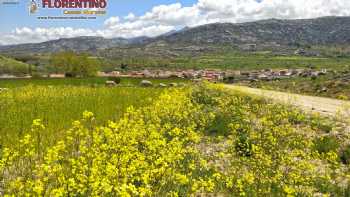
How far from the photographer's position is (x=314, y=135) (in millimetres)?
15305

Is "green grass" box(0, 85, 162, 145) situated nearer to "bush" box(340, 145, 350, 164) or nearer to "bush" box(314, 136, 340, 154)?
"bush" box(314, 136, 340, 154)

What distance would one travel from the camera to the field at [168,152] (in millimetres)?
6574

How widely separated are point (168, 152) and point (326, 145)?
324 inches

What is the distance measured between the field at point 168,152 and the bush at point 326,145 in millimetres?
34

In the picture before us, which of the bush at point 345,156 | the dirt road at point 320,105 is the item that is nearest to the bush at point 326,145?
the bush at point 345,156

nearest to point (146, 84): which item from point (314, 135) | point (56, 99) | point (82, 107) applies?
point (56, 99)

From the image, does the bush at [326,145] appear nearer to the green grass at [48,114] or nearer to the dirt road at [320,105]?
the dirt road at [320,105]

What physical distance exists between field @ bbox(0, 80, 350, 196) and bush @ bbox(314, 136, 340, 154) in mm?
34

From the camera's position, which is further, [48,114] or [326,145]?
[48,114]

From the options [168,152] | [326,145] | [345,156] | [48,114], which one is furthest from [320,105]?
[168,152]

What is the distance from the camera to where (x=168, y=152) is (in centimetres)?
770

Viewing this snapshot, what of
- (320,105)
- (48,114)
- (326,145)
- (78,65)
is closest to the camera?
(326,145)

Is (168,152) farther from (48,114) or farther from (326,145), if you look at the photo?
(48,114)

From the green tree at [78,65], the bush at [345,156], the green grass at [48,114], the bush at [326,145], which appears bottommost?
the bush at [345,156]
